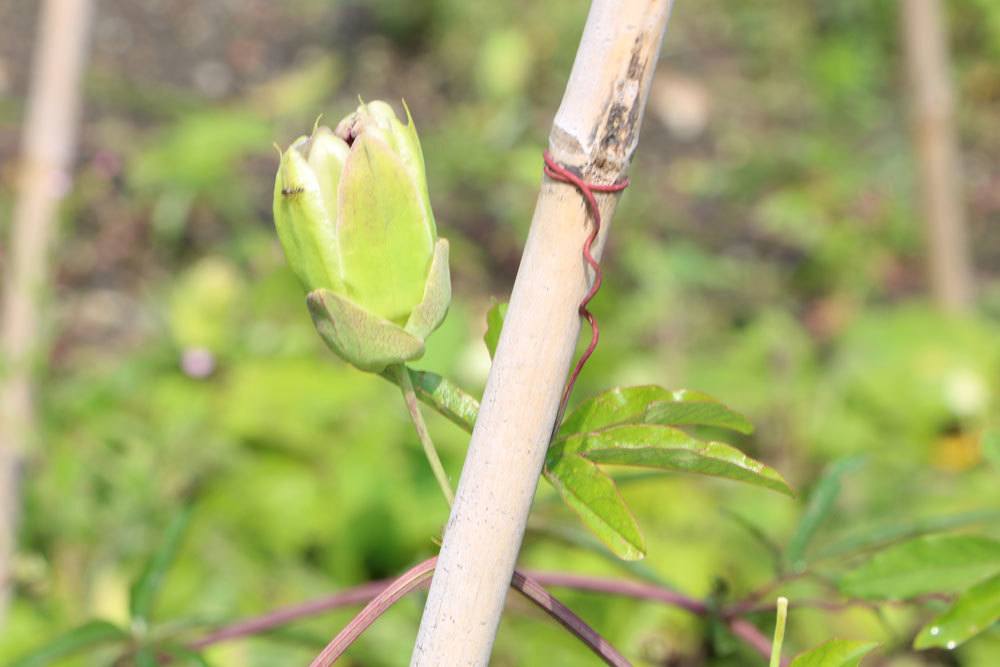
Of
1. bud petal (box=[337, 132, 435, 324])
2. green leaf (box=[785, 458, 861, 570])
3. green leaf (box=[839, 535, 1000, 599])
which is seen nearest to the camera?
bud petal (box=[337, 132, 435, 324])

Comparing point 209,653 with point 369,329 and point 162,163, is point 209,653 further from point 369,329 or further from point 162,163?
point 162,163

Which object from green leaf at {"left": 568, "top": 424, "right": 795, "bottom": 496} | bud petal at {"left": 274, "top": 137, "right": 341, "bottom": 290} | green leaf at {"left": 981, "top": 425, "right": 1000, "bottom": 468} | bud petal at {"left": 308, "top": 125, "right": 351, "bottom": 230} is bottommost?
green leaf at {"left": 568, "top": 424, "right": 795, "bottom": 496}

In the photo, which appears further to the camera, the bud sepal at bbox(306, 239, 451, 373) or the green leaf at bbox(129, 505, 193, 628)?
the green leaf at bbox(129, 505, 193, 628)

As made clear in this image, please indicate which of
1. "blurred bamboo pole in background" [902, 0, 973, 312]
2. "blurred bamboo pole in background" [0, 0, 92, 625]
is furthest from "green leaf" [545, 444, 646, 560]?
"blurred bamboo pole in background" [902, 0, 973, 312]

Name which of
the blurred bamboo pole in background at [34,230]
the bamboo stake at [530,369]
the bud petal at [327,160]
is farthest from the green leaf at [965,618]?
the blurred bamboo pole in background at [34,230]

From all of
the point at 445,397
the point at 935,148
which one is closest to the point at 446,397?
the point at 445,397

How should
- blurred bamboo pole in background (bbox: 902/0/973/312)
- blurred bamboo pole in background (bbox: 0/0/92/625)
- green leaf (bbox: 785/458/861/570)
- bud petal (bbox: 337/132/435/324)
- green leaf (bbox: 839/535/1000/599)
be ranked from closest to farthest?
bud petal (bbox: 337/132/435/324), green leaf (bbox: 839/535/1000/599), green leaf (bbox: 785/458/861/570), blurred bamboo pole in background (bbox: 0/0/92/625), blurred bamboo pole in background (bbox: 902/0/973/312)

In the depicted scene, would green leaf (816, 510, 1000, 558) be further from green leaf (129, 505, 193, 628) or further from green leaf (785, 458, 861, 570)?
green leaf (129, 505, 193, 628)

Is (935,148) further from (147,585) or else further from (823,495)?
(147,585)
